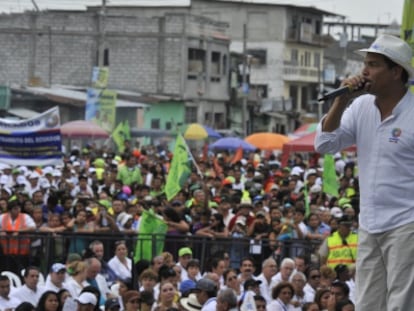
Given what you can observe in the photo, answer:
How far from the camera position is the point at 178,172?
73.9 feet

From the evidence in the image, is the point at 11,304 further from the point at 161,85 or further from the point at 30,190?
the point at 161,85

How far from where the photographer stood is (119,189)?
82.6 ft

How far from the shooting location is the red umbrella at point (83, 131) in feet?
130

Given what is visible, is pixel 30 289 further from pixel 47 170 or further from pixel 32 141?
pixel 47 170

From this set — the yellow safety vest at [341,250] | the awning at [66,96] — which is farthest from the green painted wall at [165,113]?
the yellow safety vest at [341,250]

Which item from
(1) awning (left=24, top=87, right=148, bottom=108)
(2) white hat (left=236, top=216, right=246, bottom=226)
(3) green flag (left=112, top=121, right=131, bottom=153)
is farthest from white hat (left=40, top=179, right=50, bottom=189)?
(1) awning (left=24, top=87, right=148, bottom=108)

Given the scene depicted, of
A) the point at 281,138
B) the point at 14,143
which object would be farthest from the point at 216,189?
the point at 281,138

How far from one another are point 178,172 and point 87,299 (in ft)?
31.1

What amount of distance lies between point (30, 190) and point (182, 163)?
3.43m

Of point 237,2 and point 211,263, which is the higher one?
point 237,2

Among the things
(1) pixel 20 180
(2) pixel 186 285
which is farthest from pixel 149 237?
(1) pixel 20 180

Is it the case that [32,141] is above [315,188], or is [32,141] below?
above

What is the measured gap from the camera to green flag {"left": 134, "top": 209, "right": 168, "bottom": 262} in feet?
57.8

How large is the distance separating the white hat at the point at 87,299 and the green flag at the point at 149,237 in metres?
4.22
